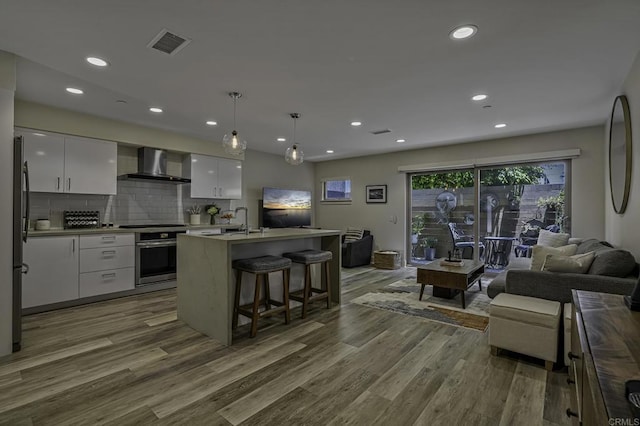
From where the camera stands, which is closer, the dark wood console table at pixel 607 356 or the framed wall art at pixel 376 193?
the dark wood console table at pixel 607 356

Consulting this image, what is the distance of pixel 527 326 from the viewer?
245 cm

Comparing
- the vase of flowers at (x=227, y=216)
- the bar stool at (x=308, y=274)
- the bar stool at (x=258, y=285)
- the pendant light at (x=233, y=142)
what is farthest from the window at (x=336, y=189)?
the bar stool at (x=258, y=285)

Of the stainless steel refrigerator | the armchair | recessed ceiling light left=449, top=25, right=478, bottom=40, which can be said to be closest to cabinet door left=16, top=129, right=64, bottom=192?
the stainless steel refrigerator

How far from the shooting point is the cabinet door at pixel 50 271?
11.8 feet

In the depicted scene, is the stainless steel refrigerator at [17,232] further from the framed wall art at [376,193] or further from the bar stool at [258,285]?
the framed wall art at [376,193]

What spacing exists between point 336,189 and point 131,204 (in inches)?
183

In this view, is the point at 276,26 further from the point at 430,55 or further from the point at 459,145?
the point at 459,145

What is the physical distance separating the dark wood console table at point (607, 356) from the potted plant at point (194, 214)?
18.1 ft

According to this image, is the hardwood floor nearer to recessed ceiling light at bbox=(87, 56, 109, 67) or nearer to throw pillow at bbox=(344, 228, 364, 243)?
recessed ceiling light at bbox=(87, 56, 109, 67)

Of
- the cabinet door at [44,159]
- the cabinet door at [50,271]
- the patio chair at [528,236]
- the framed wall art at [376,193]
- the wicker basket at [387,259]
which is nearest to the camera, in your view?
the cabinet door at [50,271]

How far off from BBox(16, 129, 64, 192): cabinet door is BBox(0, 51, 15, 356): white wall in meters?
1.54

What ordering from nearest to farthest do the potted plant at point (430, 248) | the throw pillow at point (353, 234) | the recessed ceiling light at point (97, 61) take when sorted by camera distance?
the recessed ceiling light at point (97, 61) < the potted plant at point (430, 248) < the throw pillow at point (353, 234)

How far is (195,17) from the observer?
2.12 meters

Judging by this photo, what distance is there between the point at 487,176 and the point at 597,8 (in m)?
4.09
